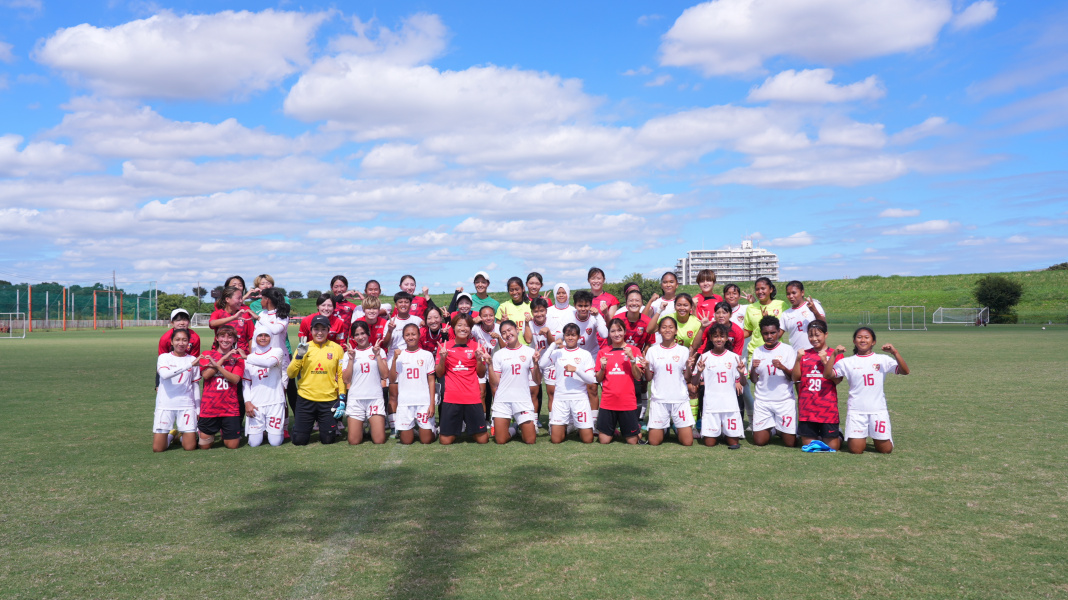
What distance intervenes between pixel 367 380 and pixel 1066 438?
24.2ft

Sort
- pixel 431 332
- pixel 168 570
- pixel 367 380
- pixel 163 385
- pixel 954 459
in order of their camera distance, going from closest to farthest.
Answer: pixel 168 570, pixel 954 459, pixel 163 385, pixel 367 380, pixel 431 332

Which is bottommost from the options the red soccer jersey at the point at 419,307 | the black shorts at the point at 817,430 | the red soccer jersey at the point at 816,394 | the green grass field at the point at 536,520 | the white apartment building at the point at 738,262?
the green grass field at the point at 536,520

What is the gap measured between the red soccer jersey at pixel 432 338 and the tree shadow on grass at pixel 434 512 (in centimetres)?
221

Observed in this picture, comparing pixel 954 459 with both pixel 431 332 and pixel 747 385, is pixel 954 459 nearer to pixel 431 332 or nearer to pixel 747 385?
pixel 747 385

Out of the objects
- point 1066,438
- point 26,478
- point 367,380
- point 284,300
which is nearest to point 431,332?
point 367,380

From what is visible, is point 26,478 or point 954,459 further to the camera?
point 954,459

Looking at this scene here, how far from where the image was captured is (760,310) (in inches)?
299

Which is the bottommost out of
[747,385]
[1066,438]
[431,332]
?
→ [1066,438]

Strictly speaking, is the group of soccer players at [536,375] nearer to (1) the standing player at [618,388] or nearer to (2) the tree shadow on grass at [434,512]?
(1) the standing player at [618,388]

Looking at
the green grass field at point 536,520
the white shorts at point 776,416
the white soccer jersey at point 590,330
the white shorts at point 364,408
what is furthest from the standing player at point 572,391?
the white shorts at point 364,408

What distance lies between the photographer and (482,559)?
3.68m

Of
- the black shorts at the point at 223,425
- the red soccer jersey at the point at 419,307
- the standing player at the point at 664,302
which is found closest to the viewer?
the black shorts at the point at 223,425

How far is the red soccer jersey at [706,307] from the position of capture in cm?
766

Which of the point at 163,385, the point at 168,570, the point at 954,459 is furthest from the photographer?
the point at 163,385
